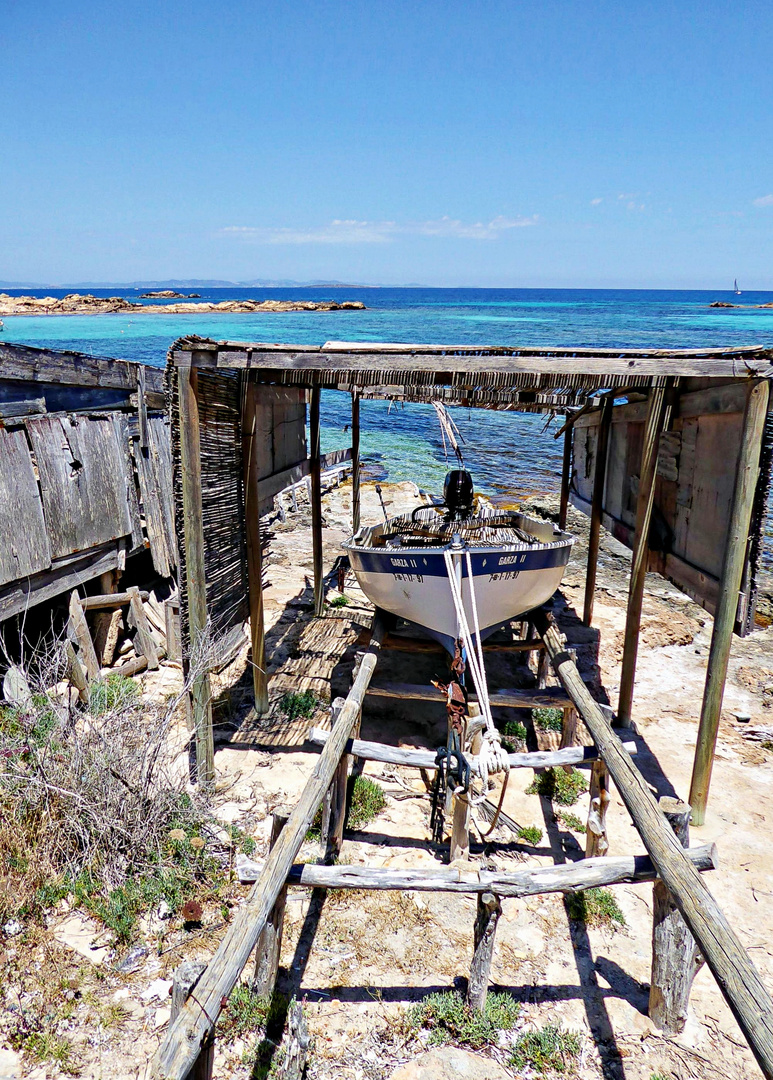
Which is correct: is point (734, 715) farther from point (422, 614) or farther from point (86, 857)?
point (86, 857)

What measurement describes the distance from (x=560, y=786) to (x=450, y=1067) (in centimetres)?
283

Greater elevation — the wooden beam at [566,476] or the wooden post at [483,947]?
the wooden beam at [566,476]

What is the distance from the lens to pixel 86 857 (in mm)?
4453

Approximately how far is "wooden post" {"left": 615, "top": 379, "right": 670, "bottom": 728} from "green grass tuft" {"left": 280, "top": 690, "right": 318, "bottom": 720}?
3.24m

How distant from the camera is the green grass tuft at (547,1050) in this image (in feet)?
11.2

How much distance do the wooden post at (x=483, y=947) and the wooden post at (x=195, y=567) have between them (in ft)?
9.31

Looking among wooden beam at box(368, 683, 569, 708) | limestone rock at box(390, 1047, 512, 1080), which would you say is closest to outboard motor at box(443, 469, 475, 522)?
wooden beam at box(368, 683, 569, 708)

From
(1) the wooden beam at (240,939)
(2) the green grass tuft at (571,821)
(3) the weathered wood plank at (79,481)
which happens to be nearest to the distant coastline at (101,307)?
(3) the weathered wood plank at (79,481)

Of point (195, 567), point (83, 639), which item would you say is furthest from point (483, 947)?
point (83, 639)

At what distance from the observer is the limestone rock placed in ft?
11.0

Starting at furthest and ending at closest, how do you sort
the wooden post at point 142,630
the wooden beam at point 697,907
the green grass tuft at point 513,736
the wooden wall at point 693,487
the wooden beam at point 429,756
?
the wooden post at point 142,630 → the green grass tuft at point 513,736 → the wooden wall at point 693,487 → the wooden beam at point 429,756 → the wooden beam at point 697,907

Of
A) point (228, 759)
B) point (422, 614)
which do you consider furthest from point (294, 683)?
point (422, 614)

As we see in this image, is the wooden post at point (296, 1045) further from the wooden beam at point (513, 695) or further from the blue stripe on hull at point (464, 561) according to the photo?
the blue stripe on hull at point (464, 561)

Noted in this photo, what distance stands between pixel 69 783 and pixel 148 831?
0.64 m
